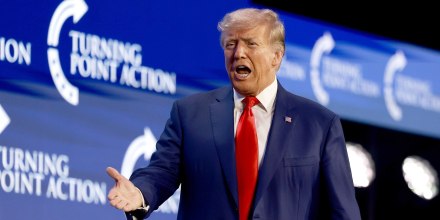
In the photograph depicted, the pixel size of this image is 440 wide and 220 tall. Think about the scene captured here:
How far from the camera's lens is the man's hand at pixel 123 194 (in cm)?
286

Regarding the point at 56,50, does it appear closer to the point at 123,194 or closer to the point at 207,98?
the point at 207,98

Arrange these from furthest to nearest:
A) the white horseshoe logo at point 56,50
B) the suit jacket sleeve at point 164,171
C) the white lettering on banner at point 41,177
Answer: the white horseshoe logo at point 56,50
the white lettering on banner at point 41,177
the suit jacket sleeve at point 164,171

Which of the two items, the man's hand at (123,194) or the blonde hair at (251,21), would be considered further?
the blonde hair at (251,21)

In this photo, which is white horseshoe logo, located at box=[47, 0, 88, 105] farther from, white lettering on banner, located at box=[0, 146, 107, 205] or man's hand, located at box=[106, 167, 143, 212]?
man's hand, located at box=[106, 167, 143, 212]

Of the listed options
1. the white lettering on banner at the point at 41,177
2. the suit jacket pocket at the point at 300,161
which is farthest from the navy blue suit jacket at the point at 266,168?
the white lettering on banner at the point at 41,177

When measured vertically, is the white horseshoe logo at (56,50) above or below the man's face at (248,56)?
above

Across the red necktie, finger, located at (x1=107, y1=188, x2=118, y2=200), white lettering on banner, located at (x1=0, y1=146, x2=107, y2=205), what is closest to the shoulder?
the red necktie

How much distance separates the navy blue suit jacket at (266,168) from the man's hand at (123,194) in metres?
0.08

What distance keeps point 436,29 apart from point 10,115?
379cm

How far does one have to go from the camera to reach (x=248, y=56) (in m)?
3.15

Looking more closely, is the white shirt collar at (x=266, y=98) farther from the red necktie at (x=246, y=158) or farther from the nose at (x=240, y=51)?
the nose at (x=240, y=51)

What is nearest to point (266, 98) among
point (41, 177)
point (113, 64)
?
point (41, 177)

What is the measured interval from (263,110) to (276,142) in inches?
5.3

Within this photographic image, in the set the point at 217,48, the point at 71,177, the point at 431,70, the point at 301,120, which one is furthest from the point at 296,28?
the point at 301,120
